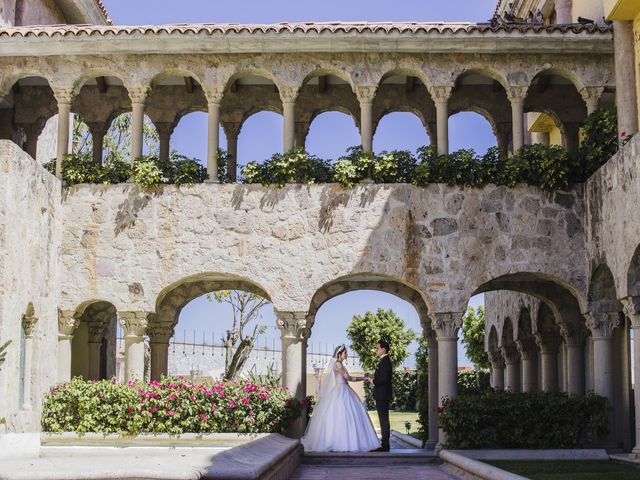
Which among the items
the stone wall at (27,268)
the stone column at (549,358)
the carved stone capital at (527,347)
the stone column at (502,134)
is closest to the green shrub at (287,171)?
the stone wall at (27,268)

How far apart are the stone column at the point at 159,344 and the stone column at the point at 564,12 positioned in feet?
38.0

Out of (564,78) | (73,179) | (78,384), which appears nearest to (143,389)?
(78,384)

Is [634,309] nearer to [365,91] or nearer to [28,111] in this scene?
[365,91]

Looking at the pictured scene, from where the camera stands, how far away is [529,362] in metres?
28.3

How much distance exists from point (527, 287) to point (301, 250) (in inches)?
221

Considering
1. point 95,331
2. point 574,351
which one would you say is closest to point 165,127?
point 95,331

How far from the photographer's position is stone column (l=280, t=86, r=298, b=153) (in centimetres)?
2141

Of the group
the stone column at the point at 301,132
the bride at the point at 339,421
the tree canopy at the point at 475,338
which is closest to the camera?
the bride at the point at 339,421

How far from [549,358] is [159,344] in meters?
9.50

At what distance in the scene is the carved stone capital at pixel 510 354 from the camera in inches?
1172

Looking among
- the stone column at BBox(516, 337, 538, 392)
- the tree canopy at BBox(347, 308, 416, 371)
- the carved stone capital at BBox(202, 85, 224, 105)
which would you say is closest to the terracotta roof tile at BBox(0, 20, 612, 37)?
the carved stone capital at BBox(202, 85, 224, 105)

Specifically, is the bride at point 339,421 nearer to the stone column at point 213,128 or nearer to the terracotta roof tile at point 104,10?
the stone column at point 213,128

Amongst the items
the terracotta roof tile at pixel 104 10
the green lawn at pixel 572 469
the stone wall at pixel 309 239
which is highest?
the terracotta roof tile at pixel 104 10

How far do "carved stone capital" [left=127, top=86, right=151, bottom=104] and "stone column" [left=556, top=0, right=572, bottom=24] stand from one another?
1005 centimetres
